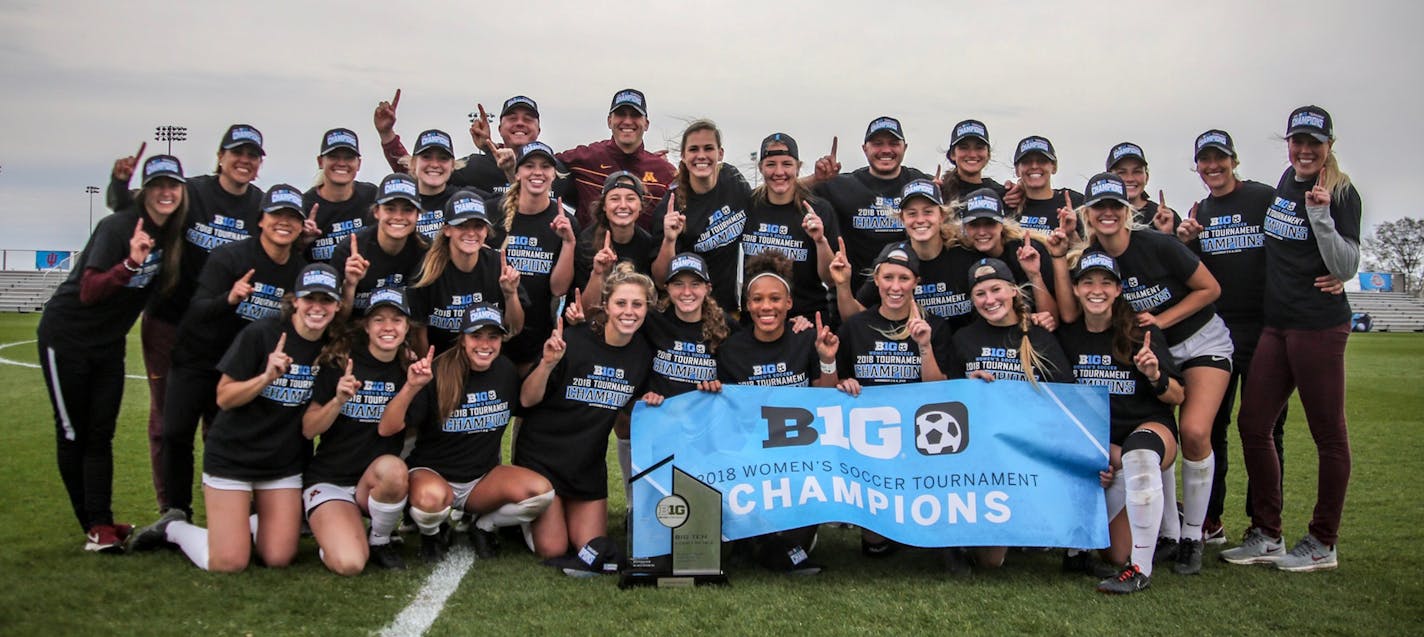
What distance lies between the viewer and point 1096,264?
6059mm

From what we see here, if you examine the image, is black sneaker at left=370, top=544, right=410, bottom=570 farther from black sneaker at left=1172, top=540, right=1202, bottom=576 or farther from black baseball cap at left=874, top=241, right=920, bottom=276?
black sneaker at left=1172, top=540, right=1202, bottom=576

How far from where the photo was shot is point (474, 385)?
625 centimetres

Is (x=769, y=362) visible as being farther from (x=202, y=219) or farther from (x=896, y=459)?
(x=202, y=219)

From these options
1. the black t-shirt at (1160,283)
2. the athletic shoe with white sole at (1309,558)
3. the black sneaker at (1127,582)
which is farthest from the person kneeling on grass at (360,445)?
the athletic shoe with white sole at (1309,558)

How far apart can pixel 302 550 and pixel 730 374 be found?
2782mm

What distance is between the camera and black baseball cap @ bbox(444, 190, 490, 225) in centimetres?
631

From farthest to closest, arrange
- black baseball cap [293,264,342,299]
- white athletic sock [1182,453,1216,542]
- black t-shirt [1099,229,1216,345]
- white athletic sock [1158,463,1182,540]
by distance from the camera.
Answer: white athletic sock [1158,463,1182,540] < black t-shirt [1099,229,1216,345] < white athletic sock [1182,453,1216,542] < black baseball cap [293,264,342,299]

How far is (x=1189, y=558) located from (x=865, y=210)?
2986 millimetres

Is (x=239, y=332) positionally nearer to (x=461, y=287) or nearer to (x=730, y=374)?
(x=461, y=287)

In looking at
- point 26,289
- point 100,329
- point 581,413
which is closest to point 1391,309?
point 581,413

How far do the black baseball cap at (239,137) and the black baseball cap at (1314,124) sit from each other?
20.8 feet

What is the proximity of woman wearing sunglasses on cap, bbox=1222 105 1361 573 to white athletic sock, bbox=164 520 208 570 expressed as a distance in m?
5.96

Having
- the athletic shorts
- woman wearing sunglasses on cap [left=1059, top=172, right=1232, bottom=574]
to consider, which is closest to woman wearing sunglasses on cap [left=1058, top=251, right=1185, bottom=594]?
woman wearing sunglasses on cap [left=1059, top=172, right=1232, bottom=574]

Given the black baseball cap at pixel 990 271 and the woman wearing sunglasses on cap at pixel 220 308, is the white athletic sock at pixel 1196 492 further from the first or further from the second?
the woman wearing sunglasses on cap at pixel 220 308
